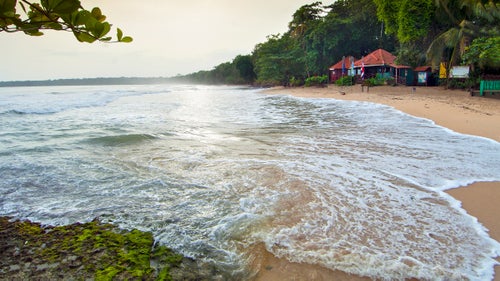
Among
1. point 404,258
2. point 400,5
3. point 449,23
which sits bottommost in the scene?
point 404,258

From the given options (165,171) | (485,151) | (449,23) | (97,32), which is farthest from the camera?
(449,23)

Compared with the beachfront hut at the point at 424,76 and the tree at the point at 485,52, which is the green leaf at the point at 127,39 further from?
the beachfront hut at the point at 424,76

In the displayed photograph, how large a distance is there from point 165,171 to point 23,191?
6.09ft

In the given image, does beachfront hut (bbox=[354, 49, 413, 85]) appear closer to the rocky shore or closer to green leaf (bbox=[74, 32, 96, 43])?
the rocky shore

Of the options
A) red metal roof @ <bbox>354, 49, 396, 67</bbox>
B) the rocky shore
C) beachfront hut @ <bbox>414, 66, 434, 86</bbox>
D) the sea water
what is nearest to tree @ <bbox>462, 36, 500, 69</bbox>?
beachfront hut @ <bbox>414, 66, 434, 86</bbox>

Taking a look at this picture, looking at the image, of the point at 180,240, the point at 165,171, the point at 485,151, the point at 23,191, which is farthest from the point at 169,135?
the point at 485,151

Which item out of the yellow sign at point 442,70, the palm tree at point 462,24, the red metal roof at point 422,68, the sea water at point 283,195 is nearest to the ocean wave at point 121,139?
the sea water at point 283,195

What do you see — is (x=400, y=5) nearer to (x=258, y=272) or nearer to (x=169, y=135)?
(x=169, y=135)

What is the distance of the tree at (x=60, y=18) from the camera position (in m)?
1.08

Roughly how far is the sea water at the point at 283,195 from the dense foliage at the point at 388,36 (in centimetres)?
1298

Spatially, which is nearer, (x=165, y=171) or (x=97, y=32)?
(x=97, y=32)

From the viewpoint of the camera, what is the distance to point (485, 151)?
5.72 m

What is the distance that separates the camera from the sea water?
253 cm

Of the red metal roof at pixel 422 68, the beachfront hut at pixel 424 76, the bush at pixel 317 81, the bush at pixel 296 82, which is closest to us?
the beachfront hut at pixel 424 76
